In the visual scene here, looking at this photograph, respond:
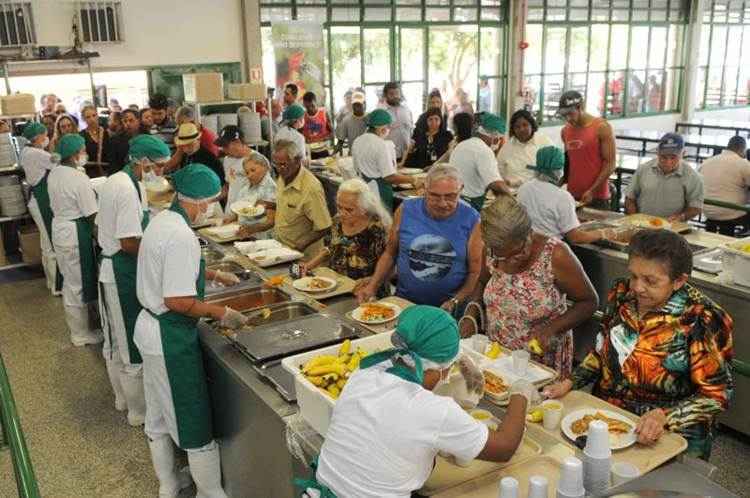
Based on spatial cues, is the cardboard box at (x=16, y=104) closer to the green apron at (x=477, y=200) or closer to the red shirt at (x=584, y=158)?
the green apron at (x=477, y=200)

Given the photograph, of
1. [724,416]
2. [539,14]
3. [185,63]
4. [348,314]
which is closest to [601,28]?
[539,14]

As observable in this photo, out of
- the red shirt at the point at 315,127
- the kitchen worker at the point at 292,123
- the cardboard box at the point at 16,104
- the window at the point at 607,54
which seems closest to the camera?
the cardboard box at the point at 16,104

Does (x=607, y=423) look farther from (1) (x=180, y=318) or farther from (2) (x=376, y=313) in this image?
(1) (x=180, y=318)

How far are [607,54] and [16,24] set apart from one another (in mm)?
10868

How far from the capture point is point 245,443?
9.35 feet

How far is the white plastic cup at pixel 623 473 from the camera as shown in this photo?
5.82ft

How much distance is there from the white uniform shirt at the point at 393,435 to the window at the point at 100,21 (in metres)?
7.71

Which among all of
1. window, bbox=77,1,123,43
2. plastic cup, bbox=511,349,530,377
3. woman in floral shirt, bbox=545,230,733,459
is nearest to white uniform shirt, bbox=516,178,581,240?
plastic cup, bbox=511,349,530,377

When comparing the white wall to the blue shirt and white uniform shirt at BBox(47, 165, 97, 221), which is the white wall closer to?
white uniform shirt at BBox(47, 165, 97, 221)

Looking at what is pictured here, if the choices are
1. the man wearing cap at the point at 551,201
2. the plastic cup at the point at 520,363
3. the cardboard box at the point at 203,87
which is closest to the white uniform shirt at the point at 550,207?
the man wearing cap at the point at 551,201

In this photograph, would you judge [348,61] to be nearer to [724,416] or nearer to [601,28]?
[601,28]

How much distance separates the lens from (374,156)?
6.22 m

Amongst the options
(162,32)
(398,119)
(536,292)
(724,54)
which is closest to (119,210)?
(536,292)

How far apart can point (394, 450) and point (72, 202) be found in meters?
4.24
